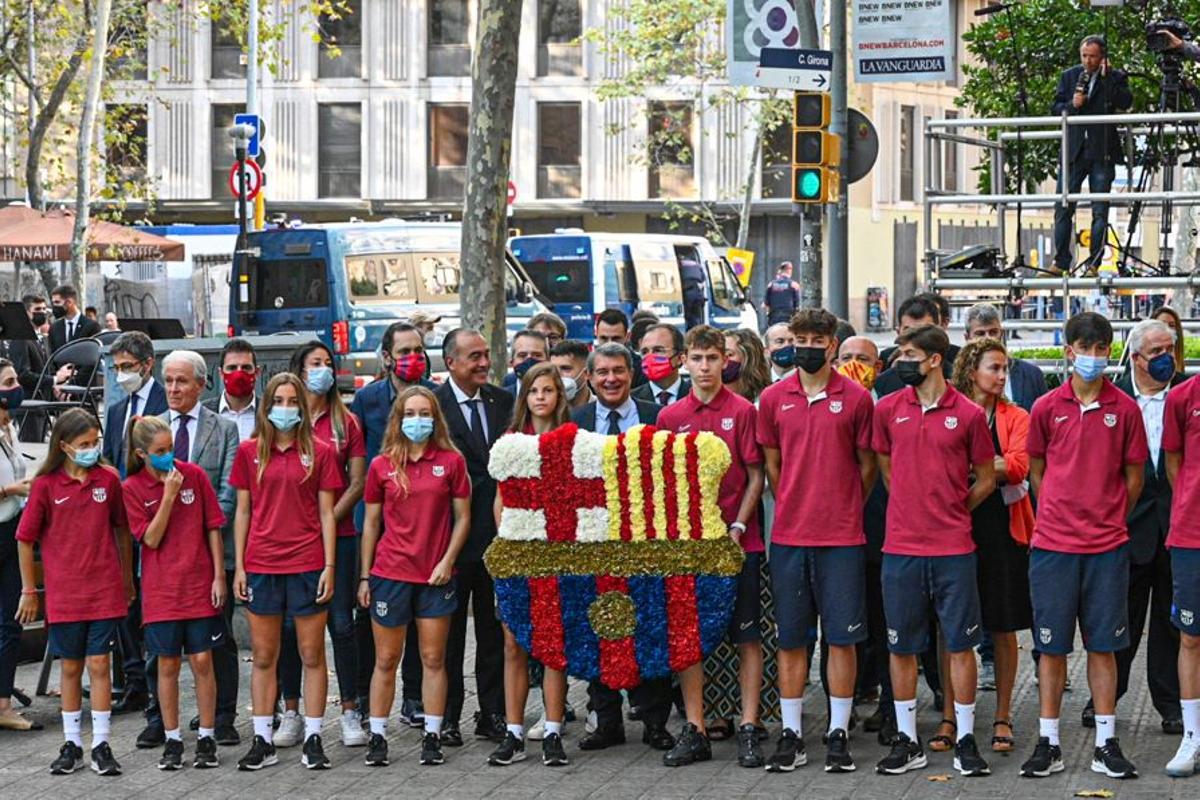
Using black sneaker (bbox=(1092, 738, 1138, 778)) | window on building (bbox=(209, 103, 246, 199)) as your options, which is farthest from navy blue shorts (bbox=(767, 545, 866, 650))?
window on building (bbox=(209, 103, 246, 199))

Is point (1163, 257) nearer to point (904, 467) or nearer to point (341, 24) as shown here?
point (904, 467)

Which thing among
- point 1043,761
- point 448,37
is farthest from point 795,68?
point 448,37

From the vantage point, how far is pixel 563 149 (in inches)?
2226

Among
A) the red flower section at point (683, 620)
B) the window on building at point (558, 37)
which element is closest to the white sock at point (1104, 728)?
the red flower section at point (683, 620)

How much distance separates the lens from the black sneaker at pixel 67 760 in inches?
368

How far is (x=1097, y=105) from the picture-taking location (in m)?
14.8

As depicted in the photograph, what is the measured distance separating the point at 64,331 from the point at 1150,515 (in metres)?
16.0

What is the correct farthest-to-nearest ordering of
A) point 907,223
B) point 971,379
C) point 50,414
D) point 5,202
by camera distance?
point 907,223 → point 5,202 → point 50,414 → point 971,379

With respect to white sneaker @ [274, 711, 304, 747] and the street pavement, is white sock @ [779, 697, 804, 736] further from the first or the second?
white sneaker @ [274, 711, 304, 747]

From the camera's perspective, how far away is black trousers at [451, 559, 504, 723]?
32.8 ft

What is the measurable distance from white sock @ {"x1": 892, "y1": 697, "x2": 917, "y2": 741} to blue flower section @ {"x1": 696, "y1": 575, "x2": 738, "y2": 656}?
32.0 inches

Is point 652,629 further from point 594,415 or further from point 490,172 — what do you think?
point 490,172

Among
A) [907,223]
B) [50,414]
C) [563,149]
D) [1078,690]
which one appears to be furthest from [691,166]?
[1078,690]

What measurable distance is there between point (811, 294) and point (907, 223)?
143ft
